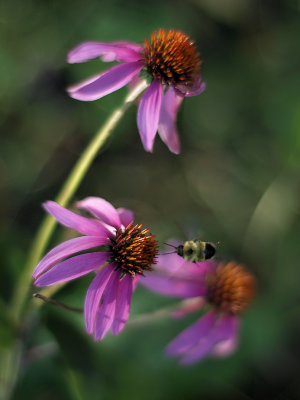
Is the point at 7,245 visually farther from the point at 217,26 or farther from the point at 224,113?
the point at 217,26

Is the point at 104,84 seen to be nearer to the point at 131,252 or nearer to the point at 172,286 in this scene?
the point at 131,252

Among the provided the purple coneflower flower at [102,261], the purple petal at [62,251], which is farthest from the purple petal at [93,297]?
the purple petal at [62,251]

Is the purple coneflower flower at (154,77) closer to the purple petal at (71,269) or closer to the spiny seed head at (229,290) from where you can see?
the purple petal at (71,269)

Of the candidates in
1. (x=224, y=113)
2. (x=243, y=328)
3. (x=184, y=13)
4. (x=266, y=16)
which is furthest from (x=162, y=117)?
(x=266, y=16)

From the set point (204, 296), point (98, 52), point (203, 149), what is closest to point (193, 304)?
point (204, 296)

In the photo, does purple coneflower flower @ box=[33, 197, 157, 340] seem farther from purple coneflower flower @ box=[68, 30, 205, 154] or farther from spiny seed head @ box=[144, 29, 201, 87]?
spiny seed head @ box=[144, 29, 201, 87]
